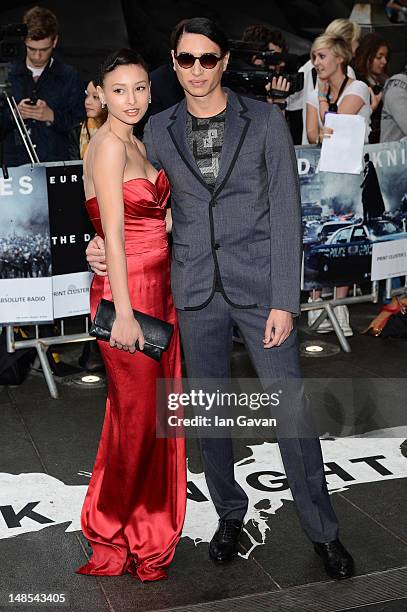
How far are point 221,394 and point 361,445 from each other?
157 centimetres

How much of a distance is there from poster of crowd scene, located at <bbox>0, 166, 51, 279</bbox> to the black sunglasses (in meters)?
2.54

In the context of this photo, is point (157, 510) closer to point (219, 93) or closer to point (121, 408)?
point (121, 408)

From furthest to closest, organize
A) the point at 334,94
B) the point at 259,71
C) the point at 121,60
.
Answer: the point at 334,94 → the point at 259,71 → the point at 121,60

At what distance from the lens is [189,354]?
4207mm

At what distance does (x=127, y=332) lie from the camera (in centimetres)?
392

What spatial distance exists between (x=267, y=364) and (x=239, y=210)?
0.61 meters

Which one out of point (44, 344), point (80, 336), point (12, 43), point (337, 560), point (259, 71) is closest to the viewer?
point (337, 560)

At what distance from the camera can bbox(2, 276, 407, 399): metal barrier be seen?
649 centimetres

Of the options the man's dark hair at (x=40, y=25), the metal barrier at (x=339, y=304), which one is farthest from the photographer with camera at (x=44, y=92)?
the metal barrier at (x=339, y=304)

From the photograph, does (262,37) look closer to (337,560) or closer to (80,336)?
(80,336)

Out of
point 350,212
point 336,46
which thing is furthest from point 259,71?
point 350,212

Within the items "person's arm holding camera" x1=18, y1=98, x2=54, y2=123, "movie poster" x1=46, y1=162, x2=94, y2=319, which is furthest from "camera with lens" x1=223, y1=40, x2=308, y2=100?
"movie poster" x1=46, y1=162, x2=94, y2=319

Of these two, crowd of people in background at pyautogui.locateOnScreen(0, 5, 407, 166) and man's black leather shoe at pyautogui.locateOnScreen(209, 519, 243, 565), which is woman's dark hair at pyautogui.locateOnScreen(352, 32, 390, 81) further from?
man's black leather shoe at pyautogui.locateOnScreen(209, 519, 243, 565)

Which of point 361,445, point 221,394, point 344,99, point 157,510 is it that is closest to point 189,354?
point 221,394
